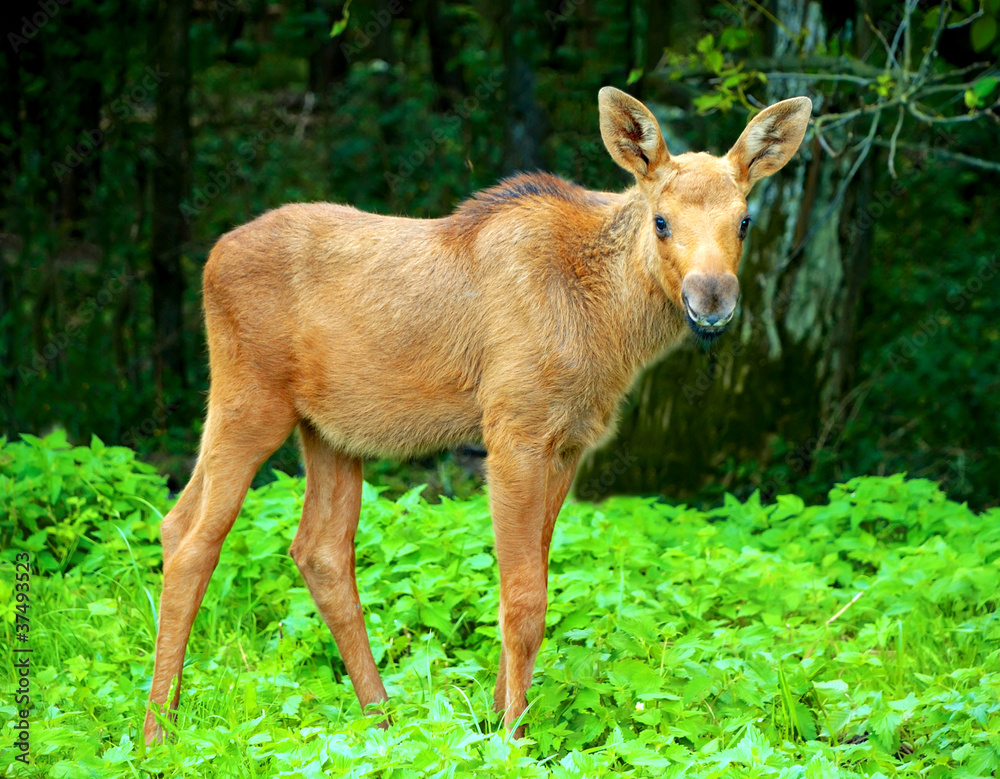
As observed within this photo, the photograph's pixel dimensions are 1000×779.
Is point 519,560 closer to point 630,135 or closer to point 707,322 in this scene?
point 707,322

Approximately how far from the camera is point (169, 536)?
4996mm

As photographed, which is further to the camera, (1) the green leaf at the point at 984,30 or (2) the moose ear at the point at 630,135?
(1) the green leaf at the point at 984,30

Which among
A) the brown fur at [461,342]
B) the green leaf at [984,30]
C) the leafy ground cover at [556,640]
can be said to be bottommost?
the leafy ground cover at [556,640]

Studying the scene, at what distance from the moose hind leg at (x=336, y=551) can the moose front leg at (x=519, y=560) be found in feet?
2.93

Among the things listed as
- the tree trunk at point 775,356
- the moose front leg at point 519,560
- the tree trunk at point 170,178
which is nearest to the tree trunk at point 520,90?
the tree trunk at point 775,356

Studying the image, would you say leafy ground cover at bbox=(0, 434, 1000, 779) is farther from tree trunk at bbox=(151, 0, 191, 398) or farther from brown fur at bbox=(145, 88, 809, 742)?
tree trunk at bbox=(151, 0, 191, 398)

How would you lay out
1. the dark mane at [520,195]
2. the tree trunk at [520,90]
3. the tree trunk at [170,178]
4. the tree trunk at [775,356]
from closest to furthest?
1. the dark mane at [520,195]
2. the tree trunk at [775,356]
3. the tree trunk at [170,178]
4. the tree trunk at [520,90]

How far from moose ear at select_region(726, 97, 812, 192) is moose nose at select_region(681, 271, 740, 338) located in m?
0.79

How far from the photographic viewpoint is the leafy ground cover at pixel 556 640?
382cm

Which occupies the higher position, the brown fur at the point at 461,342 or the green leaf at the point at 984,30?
the green leaf at the point at 984,30

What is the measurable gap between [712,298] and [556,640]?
1.98 meters

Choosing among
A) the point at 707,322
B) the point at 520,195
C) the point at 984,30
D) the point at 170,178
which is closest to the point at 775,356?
the point at 984,30

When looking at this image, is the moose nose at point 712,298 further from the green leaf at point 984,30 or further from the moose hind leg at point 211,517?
the green leaf at point 984,30

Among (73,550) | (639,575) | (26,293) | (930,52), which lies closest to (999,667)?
(639,575)
